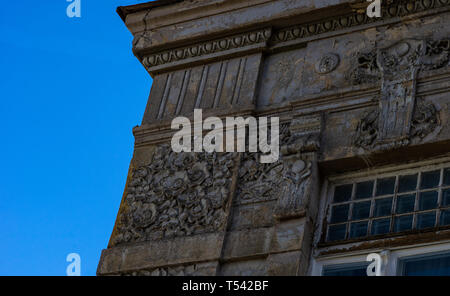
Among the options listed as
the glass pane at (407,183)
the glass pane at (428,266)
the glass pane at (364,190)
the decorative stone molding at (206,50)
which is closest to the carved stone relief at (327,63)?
the decorative stone molding at (206,50)

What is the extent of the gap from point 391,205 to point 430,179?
0.46 metres

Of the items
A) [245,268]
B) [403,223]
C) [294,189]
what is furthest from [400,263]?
[245,268]

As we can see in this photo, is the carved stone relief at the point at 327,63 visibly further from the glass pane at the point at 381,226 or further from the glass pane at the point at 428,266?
the glass pane at the point at 428,266

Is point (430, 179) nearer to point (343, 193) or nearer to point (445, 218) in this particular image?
point (445, 218)

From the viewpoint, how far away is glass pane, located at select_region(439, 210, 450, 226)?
8.69 m

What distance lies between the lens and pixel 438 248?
8.52 metres

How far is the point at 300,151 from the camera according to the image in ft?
31.6

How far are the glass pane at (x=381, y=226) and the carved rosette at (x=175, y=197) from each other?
1.48 meters

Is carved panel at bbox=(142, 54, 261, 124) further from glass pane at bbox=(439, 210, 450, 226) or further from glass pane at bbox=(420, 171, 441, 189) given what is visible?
glass pane at bbox=(439, 210, 450, 226)

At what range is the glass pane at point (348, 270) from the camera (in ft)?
28.7
